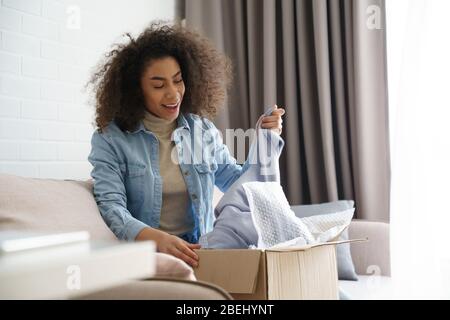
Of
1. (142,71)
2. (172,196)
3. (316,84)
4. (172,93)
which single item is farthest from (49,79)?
(316,84)

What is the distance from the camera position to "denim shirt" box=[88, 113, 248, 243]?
5.73 ft

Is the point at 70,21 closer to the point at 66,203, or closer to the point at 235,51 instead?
the point at 235,51

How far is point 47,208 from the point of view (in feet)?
4.94

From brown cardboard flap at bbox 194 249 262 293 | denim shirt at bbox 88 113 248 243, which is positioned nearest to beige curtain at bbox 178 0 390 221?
denim shirt at bbox 88 113 248 243

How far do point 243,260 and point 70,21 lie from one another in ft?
4.84

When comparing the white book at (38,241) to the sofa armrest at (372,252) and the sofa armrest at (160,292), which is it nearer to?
the sofa armrest at (160,292)

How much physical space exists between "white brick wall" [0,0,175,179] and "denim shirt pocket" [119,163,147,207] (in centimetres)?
55

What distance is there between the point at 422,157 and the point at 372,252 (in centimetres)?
40

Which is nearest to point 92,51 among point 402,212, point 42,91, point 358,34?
point 42,91

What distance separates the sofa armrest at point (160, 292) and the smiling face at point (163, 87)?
3.87 ft

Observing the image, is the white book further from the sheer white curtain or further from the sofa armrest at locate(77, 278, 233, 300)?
the sheer white curtain

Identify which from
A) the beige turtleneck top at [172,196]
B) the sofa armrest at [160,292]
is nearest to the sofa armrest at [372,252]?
the beige turtleneck top at [172,196]

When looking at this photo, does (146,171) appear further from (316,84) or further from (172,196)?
(316,84)

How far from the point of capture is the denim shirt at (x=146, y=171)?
1746 millimetres
